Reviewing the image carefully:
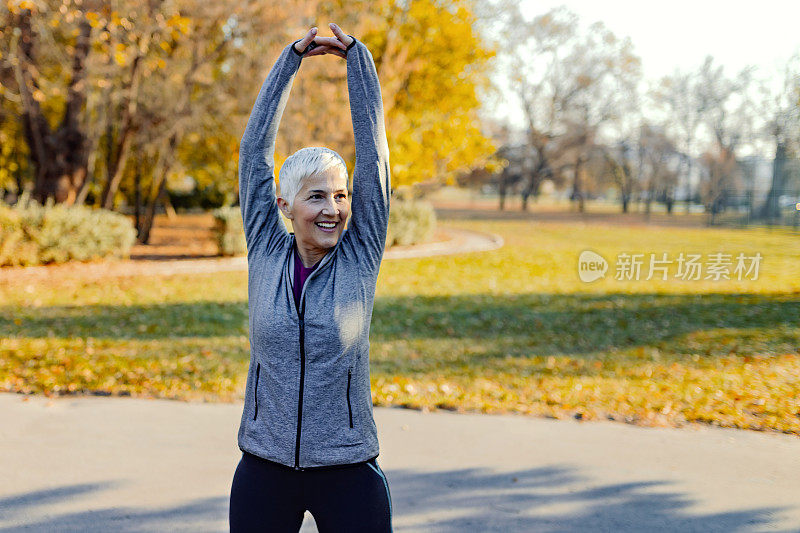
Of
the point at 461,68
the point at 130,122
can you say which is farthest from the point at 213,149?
the point at 461,68

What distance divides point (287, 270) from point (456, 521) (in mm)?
2052

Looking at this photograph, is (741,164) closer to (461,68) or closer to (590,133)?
(461,68)

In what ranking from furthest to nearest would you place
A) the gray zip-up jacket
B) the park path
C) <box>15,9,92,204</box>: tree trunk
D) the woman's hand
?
<box>15,9,92,204</box>: tree trunk
the park path
the woman's hand
the gray zip-up jacket

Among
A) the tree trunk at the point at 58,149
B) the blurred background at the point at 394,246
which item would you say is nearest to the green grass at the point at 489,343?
the blurred background at the point at 394,246

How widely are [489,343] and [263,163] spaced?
20.6 feet

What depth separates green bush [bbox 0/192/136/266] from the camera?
475 inches

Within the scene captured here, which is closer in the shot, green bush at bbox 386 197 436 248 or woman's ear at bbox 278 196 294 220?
woman's ear at bbox 278 196 294 220

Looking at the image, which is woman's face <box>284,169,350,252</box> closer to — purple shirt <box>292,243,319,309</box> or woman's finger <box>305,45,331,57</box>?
purple shirt <box>292,243,319,309</box>

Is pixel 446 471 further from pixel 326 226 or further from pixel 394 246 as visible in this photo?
pixel 394 246

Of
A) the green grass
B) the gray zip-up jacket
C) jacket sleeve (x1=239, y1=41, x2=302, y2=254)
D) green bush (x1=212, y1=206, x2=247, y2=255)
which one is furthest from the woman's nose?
green bush (x1=212, y1=206, x2=247, y2=255)

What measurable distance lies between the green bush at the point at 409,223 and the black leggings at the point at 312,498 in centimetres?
A: 1633

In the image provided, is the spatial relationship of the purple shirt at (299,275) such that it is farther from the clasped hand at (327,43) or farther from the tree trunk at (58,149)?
the tree trunk at (58,149)

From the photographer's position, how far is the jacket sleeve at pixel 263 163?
2.16 metres

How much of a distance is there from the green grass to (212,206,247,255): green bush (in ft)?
6.69
